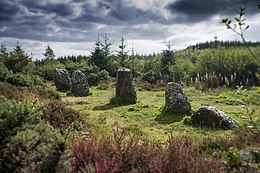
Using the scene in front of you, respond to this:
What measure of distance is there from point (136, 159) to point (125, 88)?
321 inches

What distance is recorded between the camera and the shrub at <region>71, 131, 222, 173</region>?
2.93 meters

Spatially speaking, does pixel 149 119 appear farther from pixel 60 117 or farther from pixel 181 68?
pixel 181 68

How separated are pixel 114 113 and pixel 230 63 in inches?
544

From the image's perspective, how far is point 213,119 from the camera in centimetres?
730

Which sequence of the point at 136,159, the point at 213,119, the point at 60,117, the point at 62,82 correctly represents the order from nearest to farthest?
1. the point at 136,159
2. the point at 60,117
3. the point at 213,119
4. the point at 62,82

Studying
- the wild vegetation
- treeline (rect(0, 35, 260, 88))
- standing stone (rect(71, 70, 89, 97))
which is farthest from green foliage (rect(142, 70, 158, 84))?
standing stone (rect(71, 70, 89, 97))

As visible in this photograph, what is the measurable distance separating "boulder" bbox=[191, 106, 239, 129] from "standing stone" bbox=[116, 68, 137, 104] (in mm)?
4374

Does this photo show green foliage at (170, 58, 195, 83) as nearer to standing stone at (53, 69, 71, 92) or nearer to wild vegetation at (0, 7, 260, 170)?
wild vegetation at (0, 7, 260, 170)

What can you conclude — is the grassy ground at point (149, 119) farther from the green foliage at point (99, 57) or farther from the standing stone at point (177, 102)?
the green foliage at point (99, 57)

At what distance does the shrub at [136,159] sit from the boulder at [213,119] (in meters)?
3.81

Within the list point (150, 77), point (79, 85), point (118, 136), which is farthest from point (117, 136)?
point (150, 77)

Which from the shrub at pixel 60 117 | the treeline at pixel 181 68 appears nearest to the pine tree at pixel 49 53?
the treeline at pixel 181 68

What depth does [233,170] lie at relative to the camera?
3.24 metres

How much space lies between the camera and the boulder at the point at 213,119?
7156 millimetres
